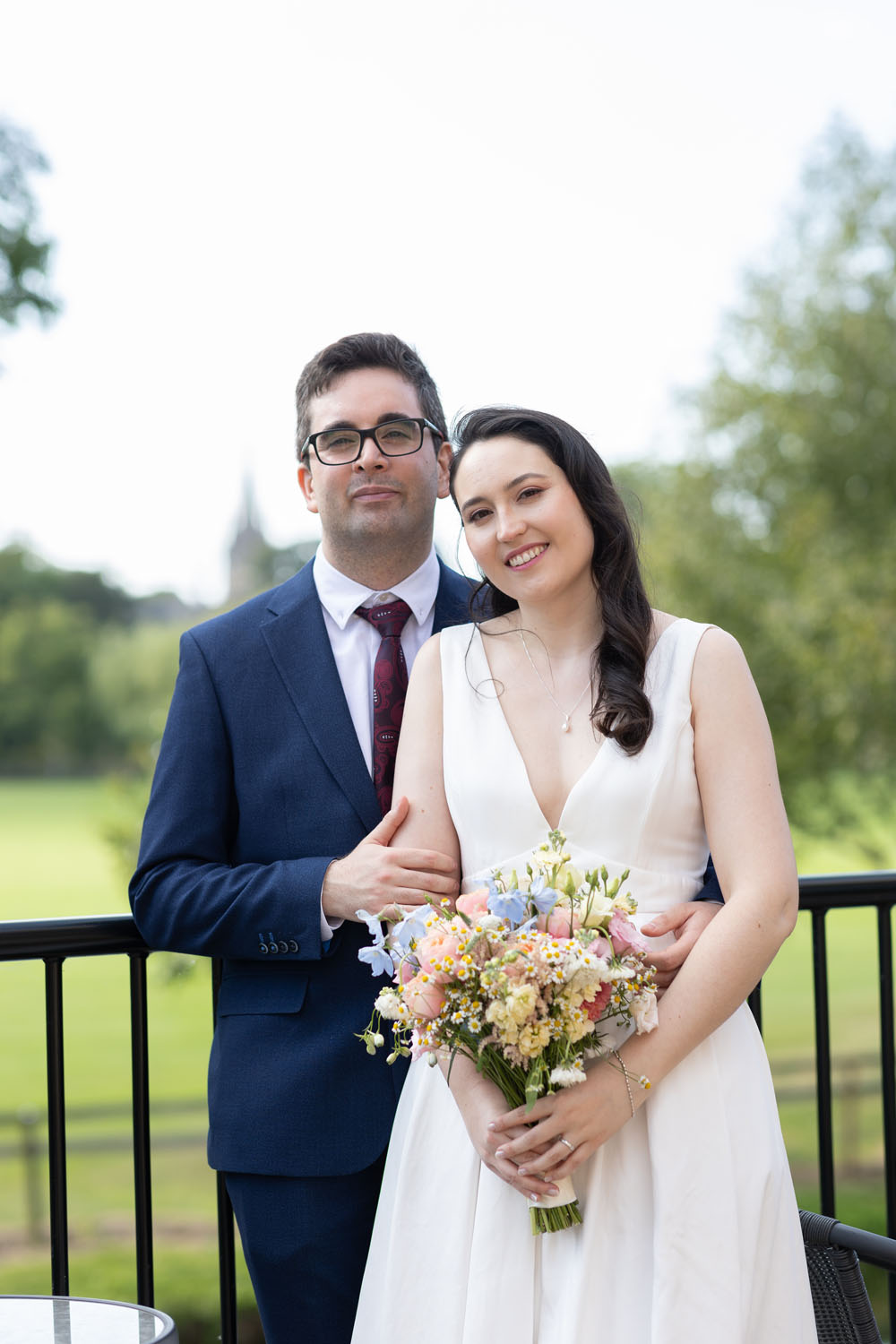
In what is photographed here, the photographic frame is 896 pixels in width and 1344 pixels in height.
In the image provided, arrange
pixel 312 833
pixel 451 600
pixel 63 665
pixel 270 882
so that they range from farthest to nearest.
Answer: pixel 63 665
pixel 451 600
pixel 312 833
pixel 270 882

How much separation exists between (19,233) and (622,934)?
23.3ft

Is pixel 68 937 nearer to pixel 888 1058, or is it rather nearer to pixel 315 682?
pixel 315 682

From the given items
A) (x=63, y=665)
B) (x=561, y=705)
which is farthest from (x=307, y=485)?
(x=63, y=665)

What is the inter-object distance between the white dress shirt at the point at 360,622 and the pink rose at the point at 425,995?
833 millimetres

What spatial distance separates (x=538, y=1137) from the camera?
1924 millimetres

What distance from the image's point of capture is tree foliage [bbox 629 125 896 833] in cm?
1404

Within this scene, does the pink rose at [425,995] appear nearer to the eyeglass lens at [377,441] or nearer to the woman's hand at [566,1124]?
the woman's hand at [566,1124]

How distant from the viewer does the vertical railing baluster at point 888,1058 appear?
296cm

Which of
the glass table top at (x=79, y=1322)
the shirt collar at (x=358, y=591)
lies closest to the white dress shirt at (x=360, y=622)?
the shirt collar at (x=358, y=591)

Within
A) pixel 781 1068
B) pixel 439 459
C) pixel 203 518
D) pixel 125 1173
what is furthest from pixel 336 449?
pixel 203 518

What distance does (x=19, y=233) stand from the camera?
7.62 m

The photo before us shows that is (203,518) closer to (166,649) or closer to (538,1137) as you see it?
(166,649)

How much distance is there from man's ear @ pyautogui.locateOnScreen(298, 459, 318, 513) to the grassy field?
4544 millimetres

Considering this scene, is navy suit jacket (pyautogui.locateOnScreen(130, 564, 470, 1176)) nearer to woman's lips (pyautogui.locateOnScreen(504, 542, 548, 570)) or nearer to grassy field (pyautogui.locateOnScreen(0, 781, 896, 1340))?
woman's lips (pyautogui.locateOnScreen(504, 542, 548, 570))
